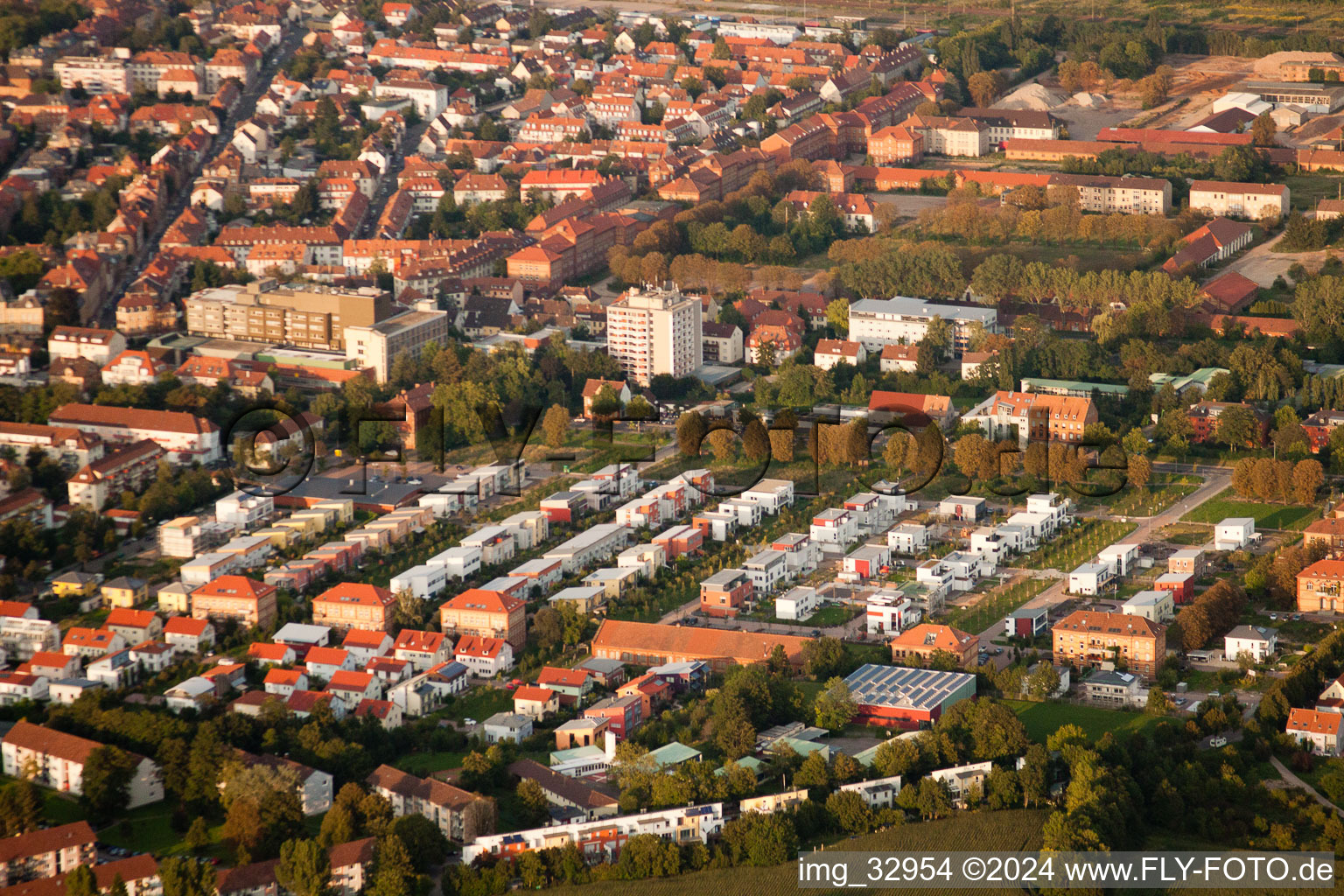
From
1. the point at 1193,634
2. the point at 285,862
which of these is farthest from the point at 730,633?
the point at 285,862

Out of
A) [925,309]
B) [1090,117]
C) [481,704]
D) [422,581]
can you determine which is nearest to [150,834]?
[481,704]

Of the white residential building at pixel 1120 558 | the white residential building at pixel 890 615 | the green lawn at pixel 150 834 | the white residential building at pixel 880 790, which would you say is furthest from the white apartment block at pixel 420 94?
the white residential building at pixel 880 790

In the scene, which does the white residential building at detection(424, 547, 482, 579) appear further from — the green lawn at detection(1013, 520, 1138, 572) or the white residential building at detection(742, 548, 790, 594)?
the green lawn at detection(1013, 520, 1138, 572)

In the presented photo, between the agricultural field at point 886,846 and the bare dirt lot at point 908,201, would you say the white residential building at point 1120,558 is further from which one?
the bare dirt lot at point 908,201

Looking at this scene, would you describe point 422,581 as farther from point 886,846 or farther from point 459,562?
point 886,846

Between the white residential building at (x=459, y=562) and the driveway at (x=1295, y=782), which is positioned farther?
the white residential building at (x=459, y=562)

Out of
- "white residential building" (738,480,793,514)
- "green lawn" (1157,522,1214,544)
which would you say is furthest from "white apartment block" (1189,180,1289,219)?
"white residential building" (738,480,793,514)
